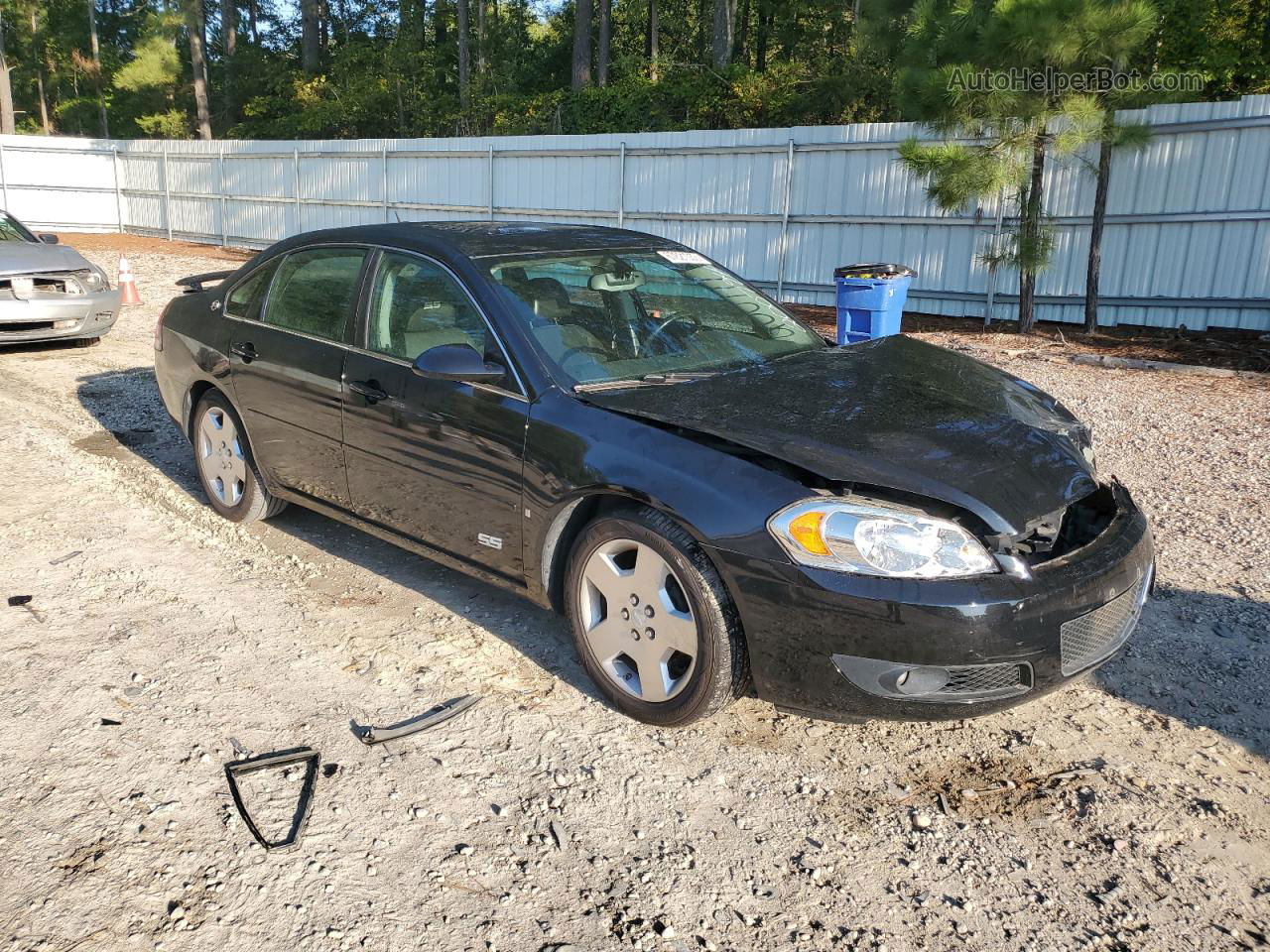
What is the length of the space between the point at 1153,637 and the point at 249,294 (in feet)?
14.4

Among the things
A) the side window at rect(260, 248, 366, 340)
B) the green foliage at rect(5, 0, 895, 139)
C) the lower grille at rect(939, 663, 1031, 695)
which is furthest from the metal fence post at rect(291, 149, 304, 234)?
the lower grille at rect(939, 663, 1031, 695)

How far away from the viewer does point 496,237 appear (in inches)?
175

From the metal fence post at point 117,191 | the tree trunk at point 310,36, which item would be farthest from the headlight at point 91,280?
the tree trunk at point 310,36

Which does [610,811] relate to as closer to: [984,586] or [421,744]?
[421,744]

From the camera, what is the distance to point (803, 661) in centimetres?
306

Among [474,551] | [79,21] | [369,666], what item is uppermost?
[79,21]

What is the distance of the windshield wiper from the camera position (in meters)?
3.72

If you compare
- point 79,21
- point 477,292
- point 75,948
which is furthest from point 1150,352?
point 79,21

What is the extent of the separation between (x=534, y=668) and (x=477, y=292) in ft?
4.72

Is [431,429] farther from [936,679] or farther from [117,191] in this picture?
[117,191]

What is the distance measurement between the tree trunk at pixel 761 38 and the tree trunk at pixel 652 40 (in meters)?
3.29

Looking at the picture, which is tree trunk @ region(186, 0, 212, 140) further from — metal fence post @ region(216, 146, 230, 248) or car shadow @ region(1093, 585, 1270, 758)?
car shadow @ region(1093, 585, 1270, 758)

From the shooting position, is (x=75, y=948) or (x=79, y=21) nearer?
(x=75, y=948)

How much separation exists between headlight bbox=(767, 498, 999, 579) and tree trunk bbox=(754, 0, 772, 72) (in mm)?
31396
